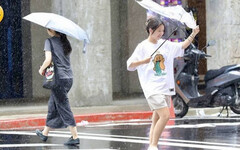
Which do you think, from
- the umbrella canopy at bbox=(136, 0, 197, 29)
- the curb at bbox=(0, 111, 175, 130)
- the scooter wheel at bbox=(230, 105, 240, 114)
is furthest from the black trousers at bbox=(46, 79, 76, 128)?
the scooter wheel at bbox=(230, 105, 240, 114)

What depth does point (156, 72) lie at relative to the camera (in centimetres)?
899

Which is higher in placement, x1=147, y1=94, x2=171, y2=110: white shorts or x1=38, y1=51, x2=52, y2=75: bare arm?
x1=38, y1=51, x2=52, y2=75: bare arm

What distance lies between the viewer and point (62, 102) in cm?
1045

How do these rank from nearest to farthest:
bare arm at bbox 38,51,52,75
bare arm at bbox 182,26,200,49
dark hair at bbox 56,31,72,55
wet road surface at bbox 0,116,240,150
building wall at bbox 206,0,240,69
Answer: bare arm at bbox 182,26,200,49, wet road surface at bbox 0,116,240,150, bare arm at bbox 38,51,52,75, dark hair at bbox 56,31,72,55, building wall at bbox 206,0,240,69

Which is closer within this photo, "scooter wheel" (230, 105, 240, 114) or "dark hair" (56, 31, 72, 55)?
"dark hair" (56, 31, 72, 55)

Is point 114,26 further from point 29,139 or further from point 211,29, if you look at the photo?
point 29,139

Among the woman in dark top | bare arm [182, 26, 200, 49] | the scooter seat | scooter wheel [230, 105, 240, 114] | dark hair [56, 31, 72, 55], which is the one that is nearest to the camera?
bare arm [182, 26, 200, 49]

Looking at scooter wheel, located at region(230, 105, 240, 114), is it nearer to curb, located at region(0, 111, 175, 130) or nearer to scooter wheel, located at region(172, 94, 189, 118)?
scooter wheel, located at region(172, 94, 189, 118)

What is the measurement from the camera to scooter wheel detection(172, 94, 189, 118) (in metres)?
15.0

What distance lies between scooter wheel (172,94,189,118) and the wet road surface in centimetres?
97

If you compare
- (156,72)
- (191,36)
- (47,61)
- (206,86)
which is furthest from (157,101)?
(206,86)

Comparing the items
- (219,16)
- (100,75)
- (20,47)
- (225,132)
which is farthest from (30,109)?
(225,132)

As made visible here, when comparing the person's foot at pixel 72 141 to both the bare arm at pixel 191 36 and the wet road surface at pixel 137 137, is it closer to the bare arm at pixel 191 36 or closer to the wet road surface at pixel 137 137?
the wet road surface at pixel 137 137

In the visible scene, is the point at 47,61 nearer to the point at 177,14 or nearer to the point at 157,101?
the point at 157,101
